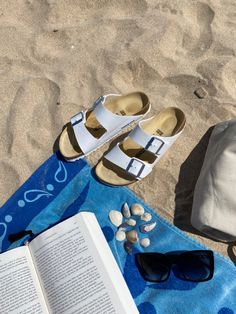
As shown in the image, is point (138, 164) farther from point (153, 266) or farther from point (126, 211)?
point (153, 266)

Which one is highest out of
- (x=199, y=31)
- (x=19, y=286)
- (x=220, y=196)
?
(x=199, y=31)

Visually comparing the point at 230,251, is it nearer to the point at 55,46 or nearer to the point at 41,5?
the point at 55,46

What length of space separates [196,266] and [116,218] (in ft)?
1.03

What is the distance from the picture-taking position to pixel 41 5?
174 cm

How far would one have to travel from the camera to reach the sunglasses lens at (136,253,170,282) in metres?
1.40

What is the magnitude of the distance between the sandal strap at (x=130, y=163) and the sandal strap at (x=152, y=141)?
0.05 m

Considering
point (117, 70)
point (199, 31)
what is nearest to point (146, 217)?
point (117, 70)

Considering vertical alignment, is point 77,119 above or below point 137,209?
above

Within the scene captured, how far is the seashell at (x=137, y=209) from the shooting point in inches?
58.0

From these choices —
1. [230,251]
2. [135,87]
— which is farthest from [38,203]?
[230,251]

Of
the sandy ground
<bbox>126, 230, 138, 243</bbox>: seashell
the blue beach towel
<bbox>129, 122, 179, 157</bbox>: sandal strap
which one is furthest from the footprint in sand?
<bbox>126, 230, 138, 243</bbox>: seashell

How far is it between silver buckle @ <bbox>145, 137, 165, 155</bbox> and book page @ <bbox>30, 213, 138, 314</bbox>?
1.01ft

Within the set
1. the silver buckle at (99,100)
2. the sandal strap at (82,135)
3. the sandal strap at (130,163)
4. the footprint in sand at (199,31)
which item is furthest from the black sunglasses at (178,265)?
the footprint in sand at (199,31)

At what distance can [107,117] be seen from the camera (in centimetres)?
146
